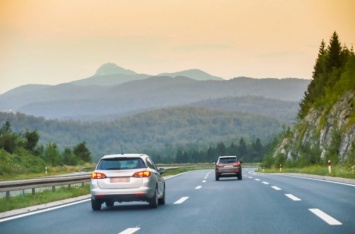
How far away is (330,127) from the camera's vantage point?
64.9 meters

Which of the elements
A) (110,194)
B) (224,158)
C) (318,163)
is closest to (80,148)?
(318,163)

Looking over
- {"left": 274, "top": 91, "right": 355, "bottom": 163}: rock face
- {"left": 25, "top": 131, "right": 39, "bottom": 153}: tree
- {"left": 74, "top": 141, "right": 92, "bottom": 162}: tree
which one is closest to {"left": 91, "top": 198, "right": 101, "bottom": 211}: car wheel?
{"left": 274, "top": 91, "right": 355, "bottom": 163}: rock face

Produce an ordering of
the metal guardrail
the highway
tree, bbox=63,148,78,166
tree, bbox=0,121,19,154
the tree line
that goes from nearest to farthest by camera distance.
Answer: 1. the highway
2. the metal guardrail
3. the tree line
4. tree, bbox=0,121,19,154
5. tree, bbox=63,148,78,166

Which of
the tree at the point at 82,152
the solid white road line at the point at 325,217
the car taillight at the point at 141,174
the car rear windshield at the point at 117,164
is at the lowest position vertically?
the solid white road line at the point at 325,217

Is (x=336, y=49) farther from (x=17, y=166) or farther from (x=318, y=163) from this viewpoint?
(x=17, y=166)

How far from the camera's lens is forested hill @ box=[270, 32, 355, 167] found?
54.9 metres

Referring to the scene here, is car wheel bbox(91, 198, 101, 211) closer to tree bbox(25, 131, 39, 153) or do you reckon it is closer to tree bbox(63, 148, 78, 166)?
tree bbox(25, 131, 39, 153)

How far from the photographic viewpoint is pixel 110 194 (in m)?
15.8

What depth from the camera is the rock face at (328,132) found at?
2136 inches

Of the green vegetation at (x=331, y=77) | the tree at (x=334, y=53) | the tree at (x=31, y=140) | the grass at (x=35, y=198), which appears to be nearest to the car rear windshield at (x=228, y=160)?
the grass at (x=35, y=198)

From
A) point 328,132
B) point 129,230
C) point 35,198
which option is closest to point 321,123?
point 328,132

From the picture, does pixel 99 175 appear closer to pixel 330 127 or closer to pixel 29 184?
pixel 29 184

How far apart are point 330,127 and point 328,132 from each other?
0.79 m

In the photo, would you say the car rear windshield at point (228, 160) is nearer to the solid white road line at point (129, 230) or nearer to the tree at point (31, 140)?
the solid white road line at point (129, 230)
